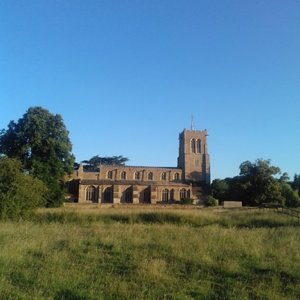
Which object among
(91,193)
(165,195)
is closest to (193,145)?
(165,195)

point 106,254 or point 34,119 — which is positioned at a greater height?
point 34,119

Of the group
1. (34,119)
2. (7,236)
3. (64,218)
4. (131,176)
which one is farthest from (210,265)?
(131,176)

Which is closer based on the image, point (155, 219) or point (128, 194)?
point (155, 219)

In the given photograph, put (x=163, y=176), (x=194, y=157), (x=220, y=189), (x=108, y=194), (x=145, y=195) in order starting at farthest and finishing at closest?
(x=194, y=157), (x=163, y=176), (x=220, y=189), (x=145, y=195), (x=108, y=194)

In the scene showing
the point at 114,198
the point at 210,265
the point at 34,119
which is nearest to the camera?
the point at 210,265

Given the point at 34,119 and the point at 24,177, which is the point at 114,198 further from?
the point at 24,177

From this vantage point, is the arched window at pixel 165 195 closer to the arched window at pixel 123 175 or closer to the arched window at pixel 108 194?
the arched window at pixel 123 175

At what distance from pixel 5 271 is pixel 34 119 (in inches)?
1715

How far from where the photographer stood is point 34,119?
163 feet

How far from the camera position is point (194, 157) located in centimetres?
9569

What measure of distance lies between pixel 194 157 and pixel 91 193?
26.9 metres

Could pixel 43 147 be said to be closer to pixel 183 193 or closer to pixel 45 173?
pixel 45 173

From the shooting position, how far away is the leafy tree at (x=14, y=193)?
22.0 m

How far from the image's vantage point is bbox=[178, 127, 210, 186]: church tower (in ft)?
308
